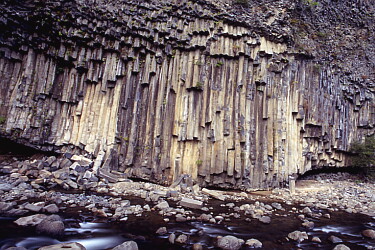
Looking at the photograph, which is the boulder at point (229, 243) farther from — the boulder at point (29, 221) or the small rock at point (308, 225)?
the boulder at point (29, 221)

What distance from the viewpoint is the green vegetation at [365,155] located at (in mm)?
11238

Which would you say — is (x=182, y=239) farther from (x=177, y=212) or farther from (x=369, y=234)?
(x=369, y=234)

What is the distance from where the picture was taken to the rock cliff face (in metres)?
8.62

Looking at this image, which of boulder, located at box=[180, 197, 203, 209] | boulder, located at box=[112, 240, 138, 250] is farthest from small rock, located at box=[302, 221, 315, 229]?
boulder, located at box=[112, 240, 138, 250]

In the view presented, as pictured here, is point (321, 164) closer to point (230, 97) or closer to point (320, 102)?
point (320, 102)

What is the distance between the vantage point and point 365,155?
1128 centimetres

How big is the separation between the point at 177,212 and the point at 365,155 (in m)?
11.9

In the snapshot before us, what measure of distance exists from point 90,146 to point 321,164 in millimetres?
11728

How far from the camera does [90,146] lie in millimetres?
8781

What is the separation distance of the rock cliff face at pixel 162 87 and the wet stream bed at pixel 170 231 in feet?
12.8

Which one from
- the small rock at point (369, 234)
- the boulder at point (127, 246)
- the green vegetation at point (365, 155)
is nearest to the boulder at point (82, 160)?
the boulder at point (127, 246)

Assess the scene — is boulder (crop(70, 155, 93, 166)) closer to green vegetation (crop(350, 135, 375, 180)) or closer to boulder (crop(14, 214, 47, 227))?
boulder (crop(14, 214, 47, 227))

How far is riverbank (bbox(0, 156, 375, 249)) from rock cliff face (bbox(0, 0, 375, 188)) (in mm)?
1193

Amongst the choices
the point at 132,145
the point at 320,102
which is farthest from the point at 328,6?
the point at 132,145
